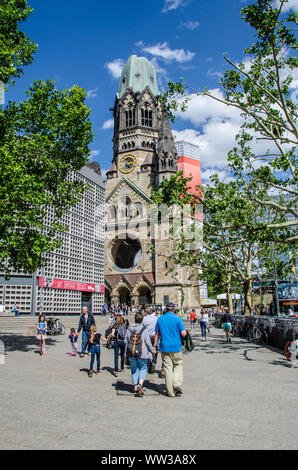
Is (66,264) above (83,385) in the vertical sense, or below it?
above

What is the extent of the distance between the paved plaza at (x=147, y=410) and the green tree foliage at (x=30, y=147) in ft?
15.7

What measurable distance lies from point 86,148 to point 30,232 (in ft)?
16.3

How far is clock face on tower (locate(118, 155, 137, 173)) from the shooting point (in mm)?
55806

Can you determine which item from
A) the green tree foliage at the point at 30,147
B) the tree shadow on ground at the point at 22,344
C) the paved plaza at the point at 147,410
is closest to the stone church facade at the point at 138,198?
the tree shadow on ground at the point at 22,344

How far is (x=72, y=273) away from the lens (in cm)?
2959

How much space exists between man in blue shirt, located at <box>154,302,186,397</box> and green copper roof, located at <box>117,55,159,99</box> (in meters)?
59.5

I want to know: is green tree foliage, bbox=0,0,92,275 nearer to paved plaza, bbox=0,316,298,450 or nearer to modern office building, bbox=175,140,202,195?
paved plaza, bbox=0,316,298,450

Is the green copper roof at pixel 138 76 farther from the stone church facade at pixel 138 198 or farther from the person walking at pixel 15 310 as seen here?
the person walking at pixel 15 310

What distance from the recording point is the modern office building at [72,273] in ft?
79.8

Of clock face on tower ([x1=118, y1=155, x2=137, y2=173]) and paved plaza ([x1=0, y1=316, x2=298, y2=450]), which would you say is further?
clock face on tower ([x1=118, y1=155, x2=137, y2=173])

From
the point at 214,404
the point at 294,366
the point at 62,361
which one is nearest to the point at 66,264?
the point at 62,361

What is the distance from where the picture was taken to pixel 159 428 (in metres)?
4.64

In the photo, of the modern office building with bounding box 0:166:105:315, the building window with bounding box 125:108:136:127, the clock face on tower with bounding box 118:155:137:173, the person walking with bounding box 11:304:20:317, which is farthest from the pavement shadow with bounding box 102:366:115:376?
the building window with bounding box 125:108:136:127
